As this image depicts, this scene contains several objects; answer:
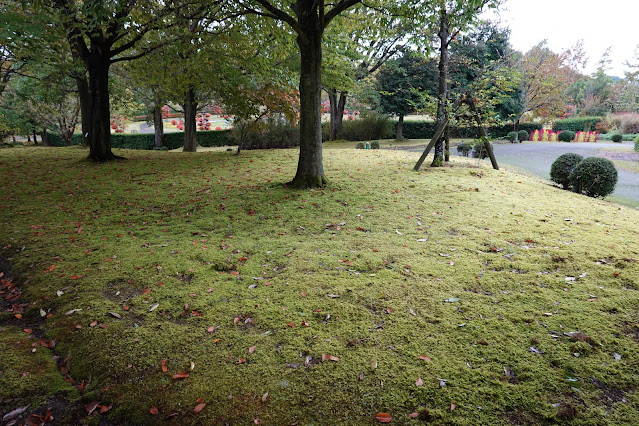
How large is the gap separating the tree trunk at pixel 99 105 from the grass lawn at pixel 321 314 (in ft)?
18.3

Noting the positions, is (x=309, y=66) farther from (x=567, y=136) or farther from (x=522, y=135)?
(x=567, y=136)

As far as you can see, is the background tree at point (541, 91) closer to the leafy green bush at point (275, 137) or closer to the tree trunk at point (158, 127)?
the leafy green bush at point (275, 137)

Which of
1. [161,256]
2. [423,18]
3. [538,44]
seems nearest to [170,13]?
[423,18]

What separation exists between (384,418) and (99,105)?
12.5 metres

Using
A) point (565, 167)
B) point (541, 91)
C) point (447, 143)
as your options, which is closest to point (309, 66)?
point (447, 143)

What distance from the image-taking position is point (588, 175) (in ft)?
28.0

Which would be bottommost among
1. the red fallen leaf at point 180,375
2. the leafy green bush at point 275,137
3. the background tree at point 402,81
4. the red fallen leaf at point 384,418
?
the red fallen leaf at point 384,418

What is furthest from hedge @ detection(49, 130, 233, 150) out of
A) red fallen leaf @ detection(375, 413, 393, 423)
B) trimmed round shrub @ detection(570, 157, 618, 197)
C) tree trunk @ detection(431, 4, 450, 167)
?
red fallen leaf @ detection(375, 413, 393, 423)

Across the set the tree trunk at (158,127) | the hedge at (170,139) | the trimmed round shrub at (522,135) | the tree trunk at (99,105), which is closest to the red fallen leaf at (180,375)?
the tree trunk at (99,105)

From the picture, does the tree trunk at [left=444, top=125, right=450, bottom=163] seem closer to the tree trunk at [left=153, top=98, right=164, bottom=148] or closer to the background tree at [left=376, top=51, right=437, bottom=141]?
the background tree at [left=376, top=51, right=437, bottom=141]

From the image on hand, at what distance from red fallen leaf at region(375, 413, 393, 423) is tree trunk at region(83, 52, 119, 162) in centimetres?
1207

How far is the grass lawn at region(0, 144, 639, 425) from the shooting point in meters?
2.27

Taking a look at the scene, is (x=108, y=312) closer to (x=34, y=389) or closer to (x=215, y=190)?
(x=34, y=389)

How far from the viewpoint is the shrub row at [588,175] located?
837 cm
